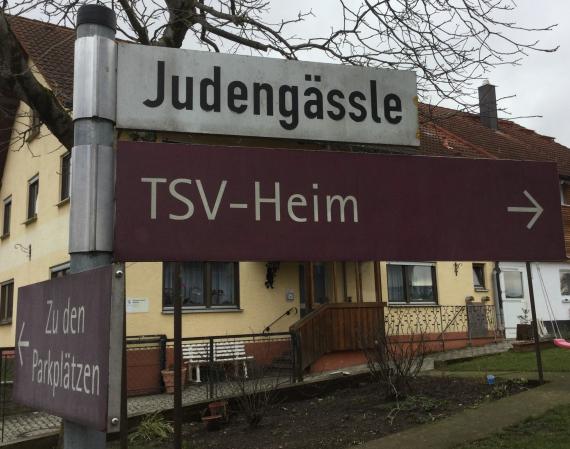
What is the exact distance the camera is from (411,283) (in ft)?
59.2

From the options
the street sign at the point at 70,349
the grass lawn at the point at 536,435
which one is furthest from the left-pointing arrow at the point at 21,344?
the grass lawn at the point at 536,435

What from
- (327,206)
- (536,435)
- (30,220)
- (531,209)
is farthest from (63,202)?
(531,209)

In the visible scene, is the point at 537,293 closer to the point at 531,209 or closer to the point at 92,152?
the point at 531,209

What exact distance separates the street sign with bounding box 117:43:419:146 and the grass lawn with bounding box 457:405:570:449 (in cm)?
407

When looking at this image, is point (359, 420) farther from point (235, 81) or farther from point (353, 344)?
point (353, 344)

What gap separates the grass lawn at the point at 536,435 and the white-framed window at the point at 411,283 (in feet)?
36.9

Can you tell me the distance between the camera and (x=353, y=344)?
14531 mm

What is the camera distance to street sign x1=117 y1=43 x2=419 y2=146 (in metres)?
2.14

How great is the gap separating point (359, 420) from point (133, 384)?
664 centimetres

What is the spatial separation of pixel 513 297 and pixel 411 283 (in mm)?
4028

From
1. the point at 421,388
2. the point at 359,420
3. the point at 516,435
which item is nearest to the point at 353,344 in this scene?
the point at 421,388

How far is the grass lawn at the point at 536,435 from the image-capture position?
545cm

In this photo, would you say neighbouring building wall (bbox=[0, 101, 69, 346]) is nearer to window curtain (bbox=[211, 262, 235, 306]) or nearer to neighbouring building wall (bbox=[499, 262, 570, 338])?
window curtain (bbox=[211, 262, 235, 306])

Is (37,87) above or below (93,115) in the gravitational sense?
above
